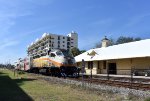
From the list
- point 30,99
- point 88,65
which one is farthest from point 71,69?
point 88,65

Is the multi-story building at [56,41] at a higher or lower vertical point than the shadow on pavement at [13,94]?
higher

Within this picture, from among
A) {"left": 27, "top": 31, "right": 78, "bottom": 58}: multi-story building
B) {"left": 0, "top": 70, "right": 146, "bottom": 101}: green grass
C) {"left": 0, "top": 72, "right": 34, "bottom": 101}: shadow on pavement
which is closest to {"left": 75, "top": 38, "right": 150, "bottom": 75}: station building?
{"left": 0, "top": 70, "right": 146, "bottom": 101}: green grass

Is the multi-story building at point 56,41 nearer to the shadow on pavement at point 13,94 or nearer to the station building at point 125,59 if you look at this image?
the station building at point 125,59

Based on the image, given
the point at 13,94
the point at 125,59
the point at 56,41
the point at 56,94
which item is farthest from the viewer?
the point at 56,41

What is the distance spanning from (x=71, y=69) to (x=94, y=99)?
58.4 ft

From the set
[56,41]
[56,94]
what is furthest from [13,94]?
[56,41]

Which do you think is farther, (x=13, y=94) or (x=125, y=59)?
(x=125, y=59)

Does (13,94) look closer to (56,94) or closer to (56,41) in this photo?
(56,94)

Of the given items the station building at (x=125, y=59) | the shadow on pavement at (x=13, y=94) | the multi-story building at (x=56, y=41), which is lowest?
the shadow on pavement at (x=13, y=94)

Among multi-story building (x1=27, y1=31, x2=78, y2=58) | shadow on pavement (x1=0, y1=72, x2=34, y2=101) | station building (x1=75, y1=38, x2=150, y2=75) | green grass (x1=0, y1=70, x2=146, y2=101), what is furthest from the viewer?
multi-story building (x1=27, y1=31, x2=78, y2=58)

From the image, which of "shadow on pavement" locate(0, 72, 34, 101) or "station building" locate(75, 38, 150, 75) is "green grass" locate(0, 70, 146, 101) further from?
"station building" locate(75, 38, 150, 75)

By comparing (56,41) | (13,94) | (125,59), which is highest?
(56,41)

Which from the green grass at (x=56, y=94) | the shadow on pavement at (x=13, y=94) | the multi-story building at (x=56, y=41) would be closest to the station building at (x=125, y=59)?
the green grass at (x=56, y=94)

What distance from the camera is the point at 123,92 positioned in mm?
17109
